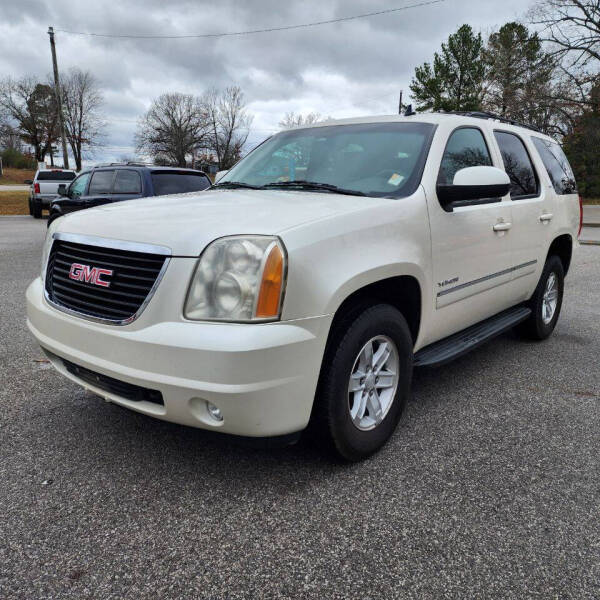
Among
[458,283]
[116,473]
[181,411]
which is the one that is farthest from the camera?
[458,283]

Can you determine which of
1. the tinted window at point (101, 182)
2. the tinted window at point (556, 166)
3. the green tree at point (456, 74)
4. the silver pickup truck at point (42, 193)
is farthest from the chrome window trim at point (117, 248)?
the green tree at point (456, 74)

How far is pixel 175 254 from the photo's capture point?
6.93ft

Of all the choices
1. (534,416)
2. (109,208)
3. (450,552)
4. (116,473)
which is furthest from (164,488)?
(534,416)

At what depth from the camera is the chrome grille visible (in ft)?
7.16

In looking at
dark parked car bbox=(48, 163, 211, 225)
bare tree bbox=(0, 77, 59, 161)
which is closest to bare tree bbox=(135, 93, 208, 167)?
A: bare tree bbox=(0, 77, 59, 161)

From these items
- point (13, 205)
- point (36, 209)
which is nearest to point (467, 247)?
point (36, 209)

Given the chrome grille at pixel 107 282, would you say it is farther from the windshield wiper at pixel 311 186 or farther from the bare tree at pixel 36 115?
the bare tree at pixel 36 115

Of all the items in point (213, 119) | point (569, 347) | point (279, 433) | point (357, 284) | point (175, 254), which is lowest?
point (569, 347)

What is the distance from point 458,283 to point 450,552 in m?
1.61

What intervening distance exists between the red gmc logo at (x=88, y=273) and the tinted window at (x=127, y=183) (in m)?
6.45

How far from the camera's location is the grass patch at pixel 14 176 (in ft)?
170

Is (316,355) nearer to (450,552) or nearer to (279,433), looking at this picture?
(279,433)

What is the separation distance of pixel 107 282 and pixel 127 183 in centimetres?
715

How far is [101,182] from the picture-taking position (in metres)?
9.55
